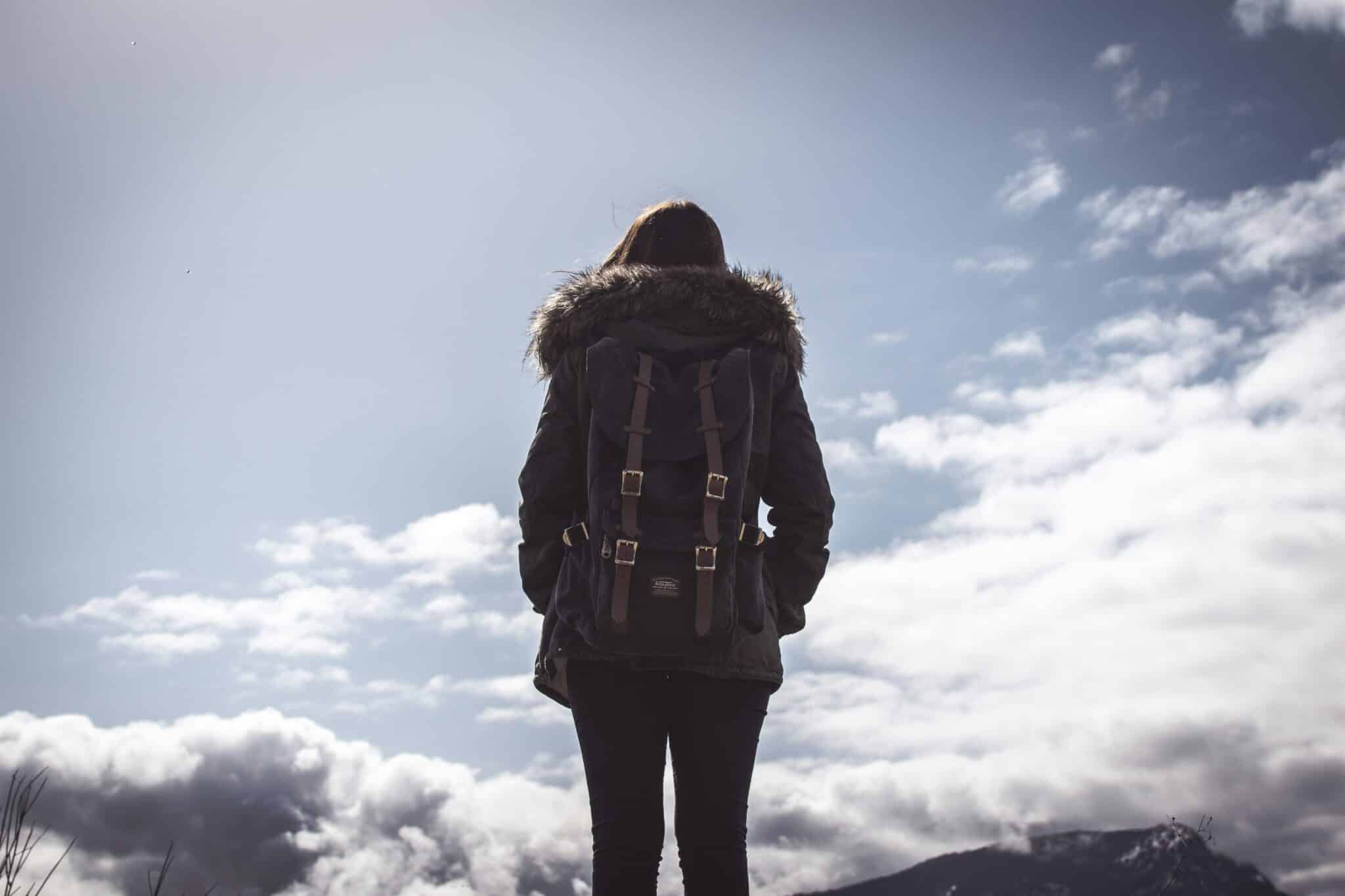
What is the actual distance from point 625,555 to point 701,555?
25cm

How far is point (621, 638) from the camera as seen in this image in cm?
361

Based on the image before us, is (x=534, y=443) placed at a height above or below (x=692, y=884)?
above

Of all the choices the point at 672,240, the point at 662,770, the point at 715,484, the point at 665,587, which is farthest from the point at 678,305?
the point at 662,770

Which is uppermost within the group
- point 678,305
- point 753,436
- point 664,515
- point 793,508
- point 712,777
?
point 678,305

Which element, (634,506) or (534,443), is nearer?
(634,506)

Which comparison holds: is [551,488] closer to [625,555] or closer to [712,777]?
[625,555]


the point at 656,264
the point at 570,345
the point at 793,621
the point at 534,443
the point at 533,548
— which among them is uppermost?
the point at 656,264

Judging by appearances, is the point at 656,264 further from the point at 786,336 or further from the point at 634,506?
Result: the point at 634,506

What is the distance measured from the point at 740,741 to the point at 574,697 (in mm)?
589

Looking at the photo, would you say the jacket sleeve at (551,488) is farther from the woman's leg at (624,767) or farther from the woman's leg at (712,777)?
the woman's leg at (712,777)

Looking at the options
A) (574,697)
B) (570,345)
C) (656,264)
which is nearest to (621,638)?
(574,697)

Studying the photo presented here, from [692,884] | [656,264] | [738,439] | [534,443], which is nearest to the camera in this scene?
[692,884]

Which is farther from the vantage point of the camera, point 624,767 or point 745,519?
point 745,519

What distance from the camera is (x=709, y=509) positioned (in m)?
3.71
